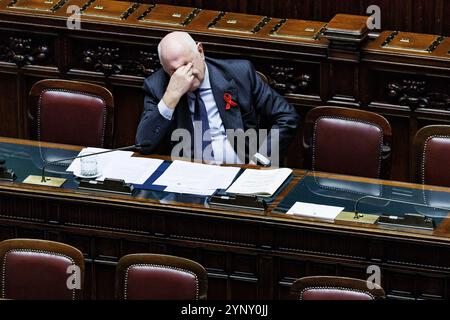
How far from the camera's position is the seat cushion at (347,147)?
286 inches

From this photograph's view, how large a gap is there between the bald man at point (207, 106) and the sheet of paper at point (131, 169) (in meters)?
0.14

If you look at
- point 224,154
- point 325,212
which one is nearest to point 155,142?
point 224,154

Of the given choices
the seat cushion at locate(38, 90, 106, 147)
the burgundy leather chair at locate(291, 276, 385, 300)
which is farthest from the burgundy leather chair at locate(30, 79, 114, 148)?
the burgundy leather chair at locate(291, 276, 385, 300)

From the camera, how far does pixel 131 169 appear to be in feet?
23.6

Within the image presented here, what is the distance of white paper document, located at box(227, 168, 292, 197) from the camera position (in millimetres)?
6891

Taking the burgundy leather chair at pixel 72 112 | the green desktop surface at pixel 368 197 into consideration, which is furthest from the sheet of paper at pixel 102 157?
the green desktop surface at pixel 368 197

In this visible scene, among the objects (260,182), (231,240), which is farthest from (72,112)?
(231,240)

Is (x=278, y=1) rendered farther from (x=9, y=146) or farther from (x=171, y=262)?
(x=171, y=262)

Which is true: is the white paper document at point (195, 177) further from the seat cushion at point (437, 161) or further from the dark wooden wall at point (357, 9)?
the dark wooden wall at point (357, 9)

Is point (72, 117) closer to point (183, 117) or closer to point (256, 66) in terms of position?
point (183, 117)

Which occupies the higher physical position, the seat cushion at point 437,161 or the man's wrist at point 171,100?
the man's wrist at point 171,100

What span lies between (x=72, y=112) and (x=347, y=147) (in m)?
1.52

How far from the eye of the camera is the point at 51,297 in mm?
6211

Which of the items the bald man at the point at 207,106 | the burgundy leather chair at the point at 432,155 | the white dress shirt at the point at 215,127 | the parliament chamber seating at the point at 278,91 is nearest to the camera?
the parliament chamber seating at the point at 278,91
